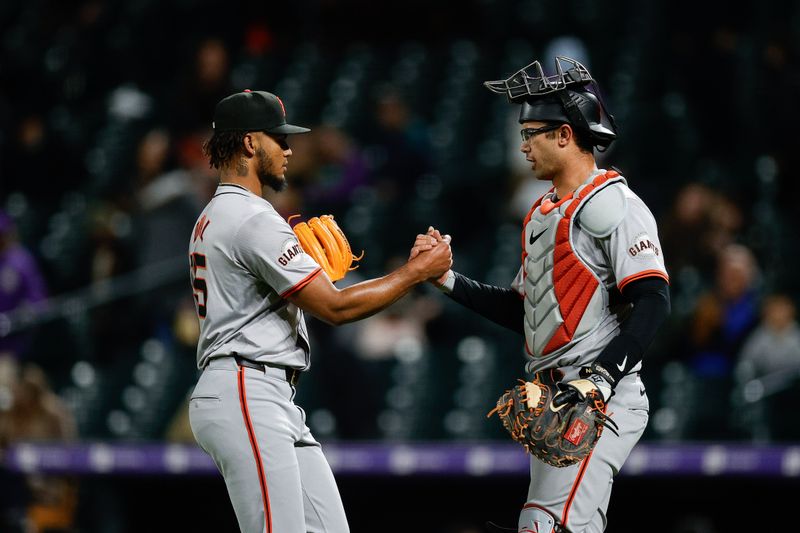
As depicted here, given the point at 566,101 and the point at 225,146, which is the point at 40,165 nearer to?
the point at 225,146

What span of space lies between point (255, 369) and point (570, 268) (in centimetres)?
104

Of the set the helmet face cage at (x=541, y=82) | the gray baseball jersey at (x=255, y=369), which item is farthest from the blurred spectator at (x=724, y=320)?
the gray baseball jersey at (x=255, y=369)

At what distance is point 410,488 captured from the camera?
25.0 ft

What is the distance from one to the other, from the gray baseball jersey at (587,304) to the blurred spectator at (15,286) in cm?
553

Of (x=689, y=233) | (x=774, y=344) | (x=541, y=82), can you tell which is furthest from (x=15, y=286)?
(x=541, y=82)

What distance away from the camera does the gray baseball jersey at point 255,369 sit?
402cm

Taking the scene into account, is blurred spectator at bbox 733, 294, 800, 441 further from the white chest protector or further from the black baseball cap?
the black baseball cap

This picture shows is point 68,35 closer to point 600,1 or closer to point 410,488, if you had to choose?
point 600,1

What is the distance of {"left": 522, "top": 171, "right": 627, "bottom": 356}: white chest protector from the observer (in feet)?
13.3

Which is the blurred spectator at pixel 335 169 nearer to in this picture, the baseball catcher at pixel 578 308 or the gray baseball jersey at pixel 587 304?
the baseball catcher at pixel 578 308

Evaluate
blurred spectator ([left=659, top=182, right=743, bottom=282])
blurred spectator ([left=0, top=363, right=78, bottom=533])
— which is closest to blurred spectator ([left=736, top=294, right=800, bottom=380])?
blurred spectator ([left=659, top=182, right=743, bottom=282])

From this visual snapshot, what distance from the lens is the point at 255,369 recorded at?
→ 4.11 m

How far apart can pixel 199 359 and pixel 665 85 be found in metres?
6.79

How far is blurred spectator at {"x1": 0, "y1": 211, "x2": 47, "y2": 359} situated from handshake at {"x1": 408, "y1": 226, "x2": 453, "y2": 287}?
509 cm
